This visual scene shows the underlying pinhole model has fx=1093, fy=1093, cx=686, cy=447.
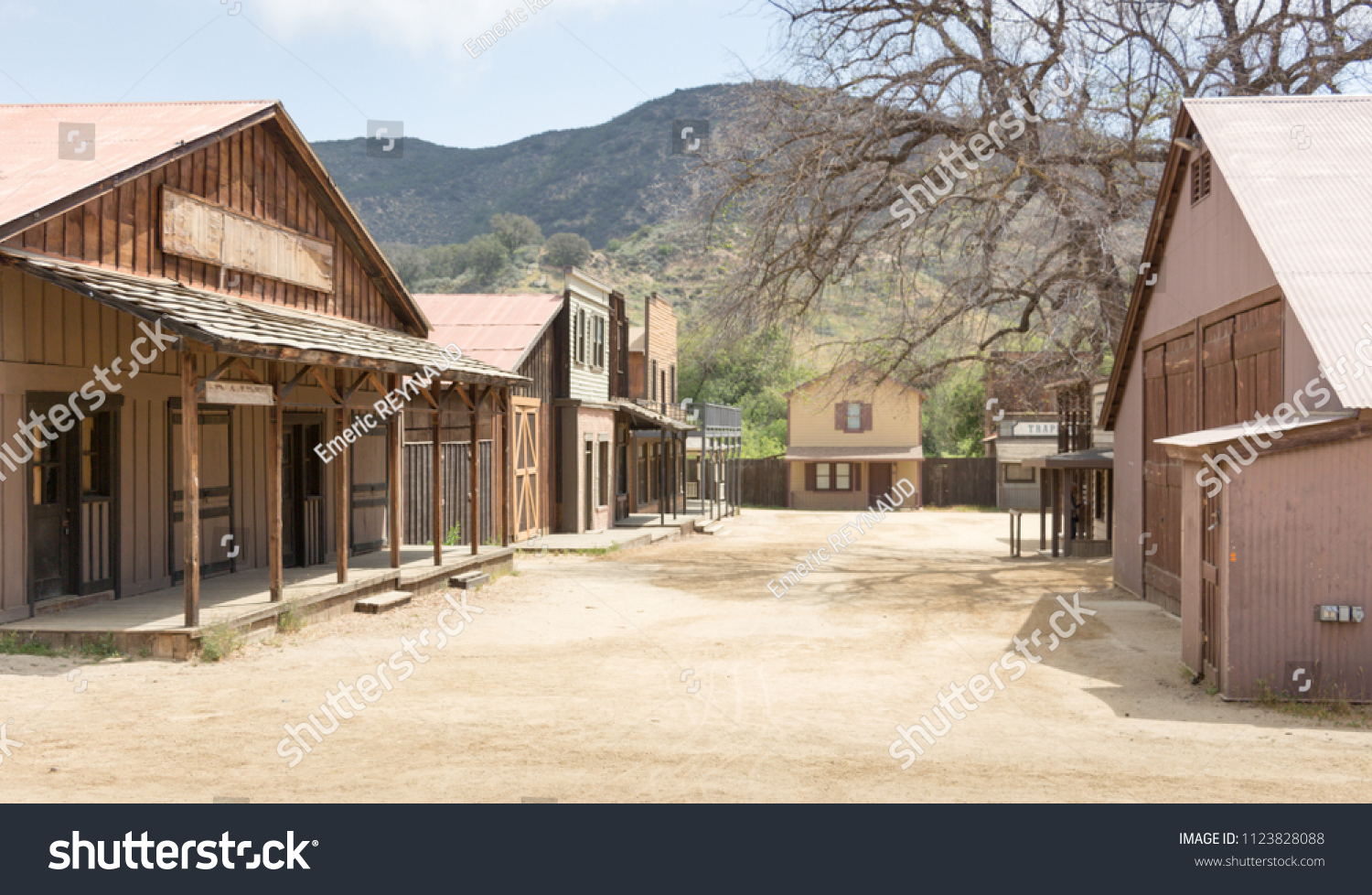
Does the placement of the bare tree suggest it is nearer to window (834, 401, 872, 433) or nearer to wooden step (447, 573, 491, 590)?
wooden step (447, 573, 491, 590)

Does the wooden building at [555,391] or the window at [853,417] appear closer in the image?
the wooden building at [555,391]

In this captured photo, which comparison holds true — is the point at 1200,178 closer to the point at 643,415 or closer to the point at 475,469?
the point at 475,469

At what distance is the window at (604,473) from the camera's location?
2711 cm

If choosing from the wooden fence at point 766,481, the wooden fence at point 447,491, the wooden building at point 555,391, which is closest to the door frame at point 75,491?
the wooden fence at point 447,491

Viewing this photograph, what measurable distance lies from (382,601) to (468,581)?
240 centimetres

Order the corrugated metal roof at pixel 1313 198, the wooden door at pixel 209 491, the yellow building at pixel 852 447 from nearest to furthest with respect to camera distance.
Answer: the corrugated metal roof at pixel 1313 198 < the wooden door at pixel 209 491 < the yellow building at pixel 852 447

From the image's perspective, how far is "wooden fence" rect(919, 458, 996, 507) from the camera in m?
45.3

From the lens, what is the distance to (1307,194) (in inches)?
433

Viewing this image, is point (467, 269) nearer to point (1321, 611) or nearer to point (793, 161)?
point (793, 161)

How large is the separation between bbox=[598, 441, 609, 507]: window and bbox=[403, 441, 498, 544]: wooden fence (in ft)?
18.5

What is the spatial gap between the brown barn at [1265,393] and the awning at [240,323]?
826 cm

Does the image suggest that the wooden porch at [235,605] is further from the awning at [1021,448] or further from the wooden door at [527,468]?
the awning at [1021,448]

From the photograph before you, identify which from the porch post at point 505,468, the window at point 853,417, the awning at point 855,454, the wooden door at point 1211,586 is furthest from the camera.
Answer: the window at point 853,417

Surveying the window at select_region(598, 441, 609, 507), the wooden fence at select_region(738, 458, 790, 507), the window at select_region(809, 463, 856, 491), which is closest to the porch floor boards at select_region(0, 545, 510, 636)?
the window at select_region(598, 441, 609, 507)
